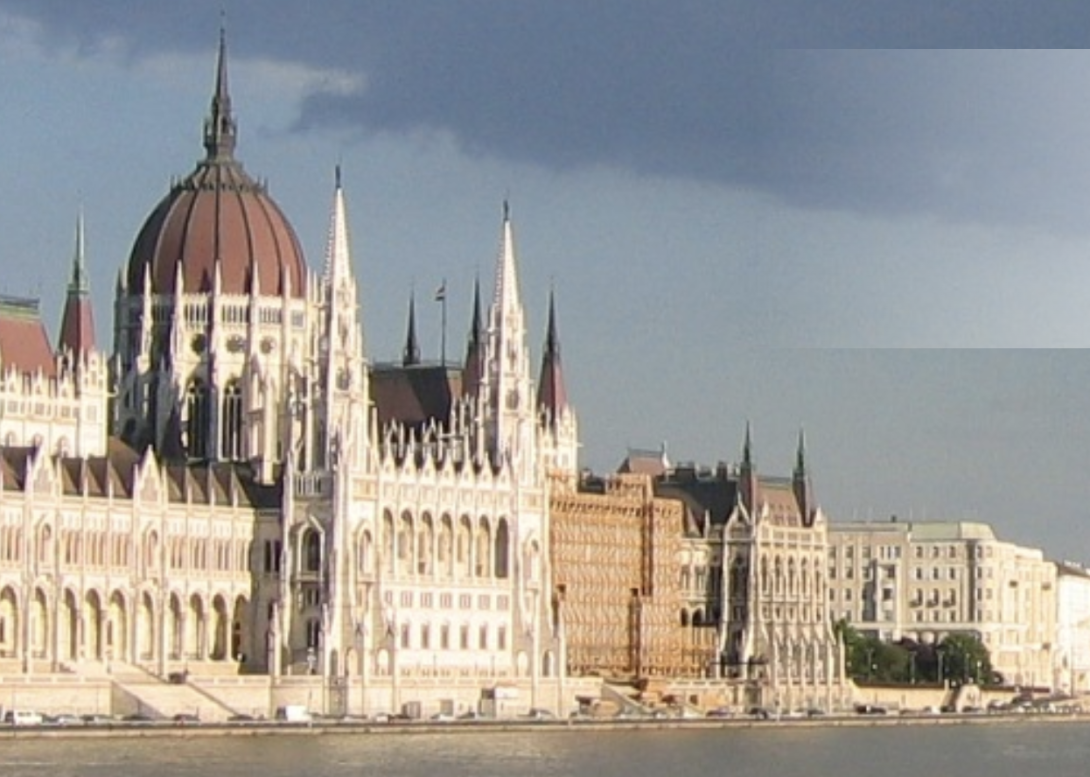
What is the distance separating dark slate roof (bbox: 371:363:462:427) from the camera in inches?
4555

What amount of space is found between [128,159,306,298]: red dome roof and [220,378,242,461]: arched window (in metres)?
2.87

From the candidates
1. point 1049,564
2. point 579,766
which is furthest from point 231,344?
point 1049,564

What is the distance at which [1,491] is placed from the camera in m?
93.9

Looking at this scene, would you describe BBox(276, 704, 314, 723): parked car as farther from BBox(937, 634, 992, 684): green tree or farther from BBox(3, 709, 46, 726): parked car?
BBox(937, 634, 992, 684): green tree

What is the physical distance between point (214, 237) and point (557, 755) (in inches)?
1197

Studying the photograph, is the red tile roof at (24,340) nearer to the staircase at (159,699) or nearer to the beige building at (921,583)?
the staircase at (159,699)

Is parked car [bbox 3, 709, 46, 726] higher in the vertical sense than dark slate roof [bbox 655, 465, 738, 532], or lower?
lower

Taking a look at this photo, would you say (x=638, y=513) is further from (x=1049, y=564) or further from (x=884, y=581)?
(x=1049, y=564)

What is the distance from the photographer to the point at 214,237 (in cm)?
11019

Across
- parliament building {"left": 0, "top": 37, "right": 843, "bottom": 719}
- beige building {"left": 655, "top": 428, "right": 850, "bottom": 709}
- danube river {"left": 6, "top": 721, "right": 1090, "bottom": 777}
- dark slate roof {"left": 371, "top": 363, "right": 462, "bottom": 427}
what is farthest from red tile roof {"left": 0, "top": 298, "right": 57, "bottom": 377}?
beige building {"left": 655, "top": 428, "right": 850, "bottom": 709}

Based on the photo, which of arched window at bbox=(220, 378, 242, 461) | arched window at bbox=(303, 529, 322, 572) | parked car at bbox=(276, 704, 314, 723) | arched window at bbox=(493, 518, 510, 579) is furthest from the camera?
arched window at bbox=(220, 378, 242, 461)

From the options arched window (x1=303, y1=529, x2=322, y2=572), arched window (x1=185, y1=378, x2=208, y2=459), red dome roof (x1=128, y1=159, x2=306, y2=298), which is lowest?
arched window (x1=303, y1=529, x2=322, y2=572)

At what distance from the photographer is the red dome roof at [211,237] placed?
362 ft

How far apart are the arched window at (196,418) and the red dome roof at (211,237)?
282 centimetres
